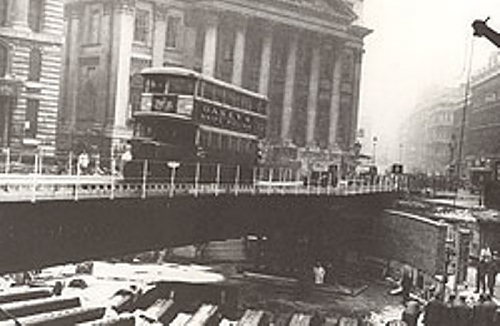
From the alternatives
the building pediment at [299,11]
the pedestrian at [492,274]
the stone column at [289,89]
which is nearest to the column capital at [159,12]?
the building pediment at [299,11]

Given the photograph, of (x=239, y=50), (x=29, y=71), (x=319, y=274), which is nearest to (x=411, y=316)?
(x=319, y=274)

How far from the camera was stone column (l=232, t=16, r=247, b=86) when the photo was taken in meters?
65.5

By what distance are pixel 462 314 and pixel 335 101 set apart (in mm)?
54708

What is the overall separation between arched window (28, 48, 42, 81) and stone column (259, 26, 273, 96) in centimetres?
3067

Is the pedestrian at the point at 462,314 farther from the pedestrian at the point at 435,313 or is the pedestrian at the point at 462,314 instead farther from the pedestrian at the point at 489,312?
the pedestrian at the point at 489,312

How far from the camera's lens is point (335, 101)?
76375mm

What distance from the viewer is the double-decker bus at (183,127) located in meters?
29.3

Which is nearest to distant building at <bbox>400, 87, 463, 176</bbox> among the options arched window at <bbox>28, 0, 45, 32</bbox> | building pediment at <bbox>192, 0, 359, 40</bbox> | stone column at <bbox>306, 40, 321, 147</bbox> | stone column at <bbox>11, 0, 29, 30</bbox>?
stone column at <bbox>306, 40, 321, 147</bbox>

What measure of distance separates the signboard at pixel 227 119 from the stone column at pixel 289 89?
2931cm

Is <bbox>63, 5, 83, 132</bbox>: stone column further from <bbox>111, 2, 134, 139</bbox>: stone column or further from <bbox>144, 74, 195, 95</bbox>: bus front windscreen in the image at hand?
A: <bbox>144, 74, 195, 95</bbox>: bus front windscreen

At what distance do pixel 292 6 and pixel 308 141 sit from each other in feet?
47.3

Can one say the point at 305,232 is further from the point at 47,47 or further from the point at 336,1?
the point at 336,1

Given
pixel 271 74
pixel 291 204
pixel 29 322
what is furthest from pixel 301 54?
pixel 29 322

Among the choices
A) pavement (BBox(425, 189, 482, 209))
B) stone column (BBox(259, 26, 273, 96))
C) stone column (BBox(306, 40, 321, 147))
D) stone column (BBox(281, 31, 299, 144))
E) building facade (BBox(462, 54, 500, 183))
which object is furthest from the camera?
stone column (BBox(306, 40, 321, 147))
